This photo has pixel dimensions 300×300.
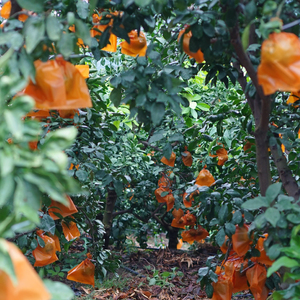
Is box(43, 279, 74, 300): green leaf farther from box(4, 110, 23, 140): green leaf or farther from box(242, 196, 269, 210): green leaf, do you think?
box(242, 196, 269, 210): green leaf

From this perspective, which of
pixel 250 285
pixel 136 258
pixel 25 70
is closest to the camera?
pixel 25 70

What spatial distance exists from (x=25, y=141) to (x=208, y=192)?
1364 mm

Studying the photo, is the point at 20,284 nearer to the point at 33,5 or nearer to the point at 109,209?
the point at 33,5

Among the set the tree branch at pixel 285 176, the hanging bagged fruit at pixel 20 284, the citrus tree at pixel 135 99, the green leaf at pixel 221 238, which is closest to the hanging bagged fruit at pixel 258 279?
the citrus tree at pixel 135 99

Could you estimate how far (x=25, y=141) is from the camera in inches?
28.6

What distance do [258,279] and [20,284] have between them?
1.38m

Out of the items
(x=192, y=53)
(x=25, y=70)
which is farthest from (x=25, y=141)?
(x=192, y=53)

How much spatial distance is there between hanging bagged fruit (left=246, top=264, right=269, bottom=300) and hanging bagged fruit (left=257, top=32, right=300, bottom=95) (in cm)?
110

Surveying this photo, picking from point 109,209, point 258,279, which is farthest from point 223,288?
point 109,209

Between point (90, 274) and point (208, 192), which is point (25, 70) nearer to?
point (208, 192)

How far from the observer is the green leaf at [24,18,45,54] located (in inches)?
35.4

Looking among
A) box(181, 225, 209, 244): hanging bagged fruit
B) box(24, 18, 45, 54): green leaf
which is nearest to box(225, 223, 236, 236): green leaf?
box(24, 18, 45, 54): green leaf

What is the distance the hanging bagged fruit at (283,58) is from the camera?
928mm

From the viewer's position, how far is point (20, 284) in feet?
2.05
